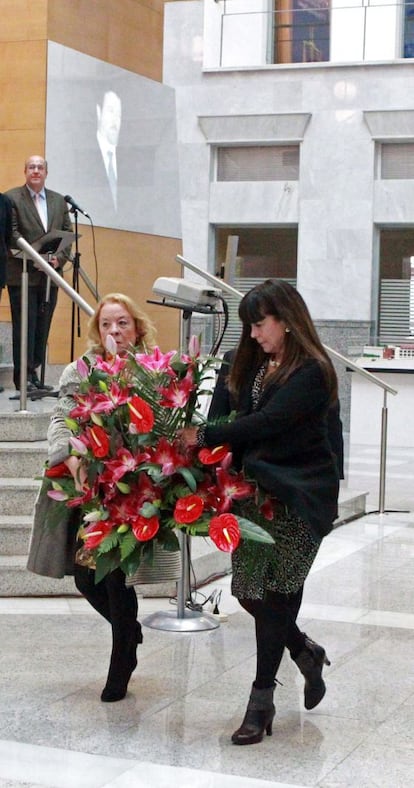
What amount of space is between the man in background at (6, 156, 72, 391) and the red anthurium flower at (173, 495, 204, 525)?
516 centimetres

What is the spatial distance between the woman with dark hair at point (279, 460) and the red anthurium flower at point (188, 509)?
0.19 meters

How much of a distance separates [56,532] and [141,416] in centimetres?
76

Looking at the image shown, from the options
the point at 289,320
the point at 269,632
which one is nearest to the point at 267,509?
the point at 269,632

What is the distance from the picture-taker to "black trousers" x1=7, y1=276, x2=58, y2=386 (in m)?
9.06

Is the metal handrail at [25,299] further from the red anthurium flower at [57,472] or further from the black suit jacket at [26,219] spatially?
the red anthurium flower at [57,472]

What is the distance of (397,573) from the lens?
24.5 ft

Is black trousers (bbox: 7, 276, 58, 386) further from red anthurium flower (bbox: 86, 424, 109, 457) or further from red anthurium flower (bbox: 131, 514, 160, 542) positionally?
red anthurium flower (bbox: 131, 514, 160, 542)

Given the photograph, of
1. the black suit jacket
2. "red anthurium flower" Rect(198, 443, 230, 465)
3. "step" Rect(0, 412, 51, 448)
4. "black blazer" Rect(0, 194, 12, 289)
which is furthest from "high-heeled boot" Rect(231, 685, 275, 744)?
the black suit jacket

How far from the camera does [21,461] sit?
7109 mm

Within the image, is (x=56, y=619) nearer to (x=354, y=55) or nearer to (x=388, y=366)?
(x=388, y=366)

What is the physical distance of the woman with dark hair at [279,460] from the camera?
4.11 meters

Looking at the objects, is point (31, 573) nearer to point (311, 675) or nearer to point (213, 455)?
point (311, 675)

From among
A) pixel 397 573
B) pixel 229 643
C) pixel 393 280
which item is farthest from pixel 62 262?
pixel 393 280

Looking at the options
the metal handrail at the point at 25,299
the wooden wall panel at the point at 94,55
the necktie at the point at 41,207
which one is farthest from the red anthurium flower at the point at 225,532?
the wooden wall panel at the point at 94,55
